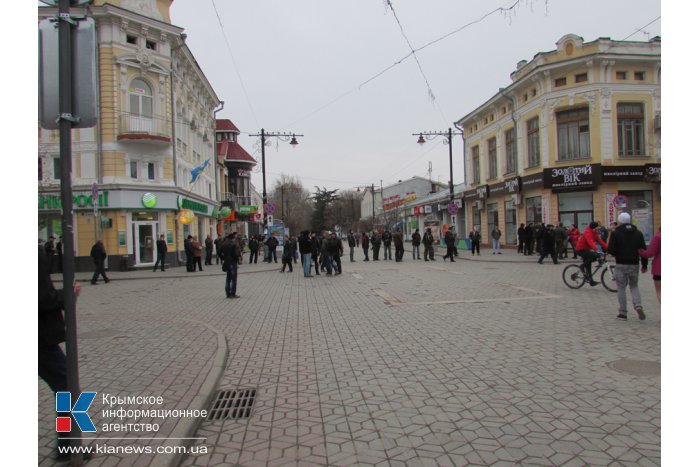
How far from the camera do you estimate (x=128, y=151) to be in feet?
79.8

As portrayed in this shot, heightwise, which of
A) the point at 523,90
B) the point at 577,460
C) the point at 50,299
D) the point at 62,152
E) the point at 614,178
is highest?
the point at 523,90

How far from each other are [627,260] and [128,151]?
23444 millimetres

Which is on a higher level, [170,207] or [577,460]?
[170,207]

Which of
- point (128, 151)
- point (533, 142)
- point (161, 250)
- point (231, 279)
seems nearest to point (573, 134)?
point (533, 142)

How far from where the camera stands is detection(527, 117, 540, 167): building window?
95.4ft

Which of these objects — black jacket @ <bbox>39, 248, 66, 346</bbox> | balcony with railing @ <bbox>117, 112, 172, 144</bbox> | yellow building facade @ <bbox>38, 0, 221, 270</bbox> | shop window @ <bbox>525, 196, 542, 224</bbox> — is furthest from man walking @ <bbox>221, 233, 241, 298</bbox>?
shop window @ <bbox>525, 196, 542, 224</bbox>

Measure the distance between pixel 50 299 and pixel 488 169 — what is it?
A: 36.3m

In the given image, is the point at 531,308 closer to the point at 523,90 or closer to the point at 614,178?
the point at 614,178

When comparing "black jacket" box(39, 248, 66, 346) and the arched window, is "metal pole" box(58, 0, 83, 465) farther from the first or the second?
the arched window

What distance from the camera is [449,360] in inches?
228

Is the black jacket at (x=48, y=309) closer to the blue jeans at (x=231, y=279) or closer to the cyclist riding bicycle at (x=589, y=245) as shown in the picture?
the blue jeans at (x=231, y=279)

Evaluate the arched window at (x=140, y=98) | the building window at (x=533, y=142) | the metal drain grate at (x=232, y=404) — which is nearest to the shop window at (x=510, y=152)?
the building window at (x=533, y=142)

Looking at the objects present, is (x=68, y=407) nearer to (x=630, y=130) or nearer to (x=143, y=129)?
(x=143, y=129)

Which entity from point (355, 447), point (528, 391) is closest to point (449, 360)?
point (528, 391)
